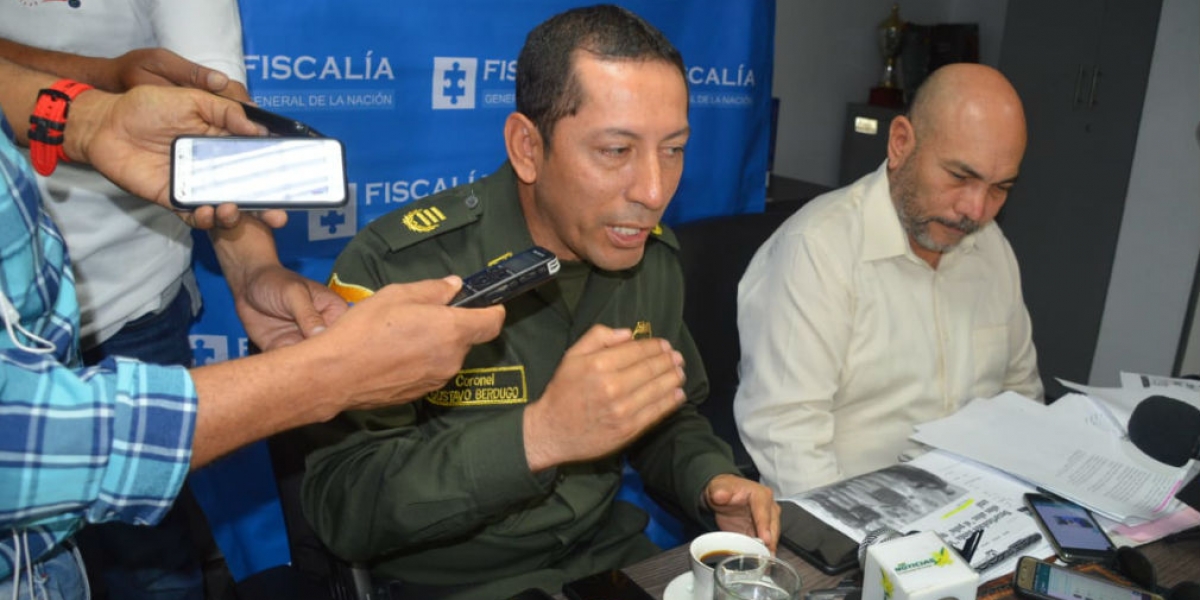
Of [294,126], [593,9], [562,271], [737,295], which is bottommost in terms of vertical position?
[737,295]

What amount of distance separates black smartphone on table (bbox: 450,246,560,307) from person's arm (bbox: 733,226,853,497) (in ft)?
2.80

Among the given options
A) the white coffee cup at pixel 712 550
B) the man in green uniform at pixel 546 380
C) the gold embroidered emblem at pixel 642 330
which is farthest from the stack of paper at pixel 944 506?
the gold embroidered emblem at pixel 642 330

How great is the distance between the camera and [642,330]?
161cm

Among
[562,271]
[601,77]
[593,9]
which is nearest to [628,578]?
[562,271]

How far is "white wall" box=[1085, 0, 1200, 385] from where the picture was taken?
11.8ft

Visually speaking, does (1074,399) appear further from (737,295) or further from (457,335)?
(457,335)

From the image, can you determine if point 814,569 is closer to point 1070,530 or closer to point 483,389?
point 1070,530

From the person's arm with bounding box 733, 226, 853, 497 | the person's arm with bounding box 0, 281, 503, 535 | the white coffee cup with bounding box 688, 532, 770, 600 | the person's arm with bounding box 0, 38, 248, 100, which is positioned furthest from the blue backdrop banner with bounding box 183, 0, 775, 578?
the white coffee cup with bounding box 688, 532, 770, 600

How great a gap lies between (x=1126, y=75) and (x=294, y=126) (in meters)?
3.96

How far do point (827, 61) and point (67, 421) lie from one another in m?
4.75

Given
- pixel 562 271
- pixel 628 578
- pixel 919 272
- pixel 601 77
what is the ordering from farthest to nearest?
pixel 919 272
pixel 562 271
pixel 601 77
pixel 628 578

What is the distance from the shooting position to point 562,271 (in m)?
1.57

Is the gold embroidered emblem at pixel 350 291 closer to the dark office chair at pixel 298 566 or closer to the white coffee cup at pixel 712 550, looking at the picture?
the dark office chair at pixel 298 566

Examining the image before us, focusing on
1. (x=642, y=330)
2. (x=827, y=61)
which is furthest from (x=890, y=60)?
(x=642, y=330)
